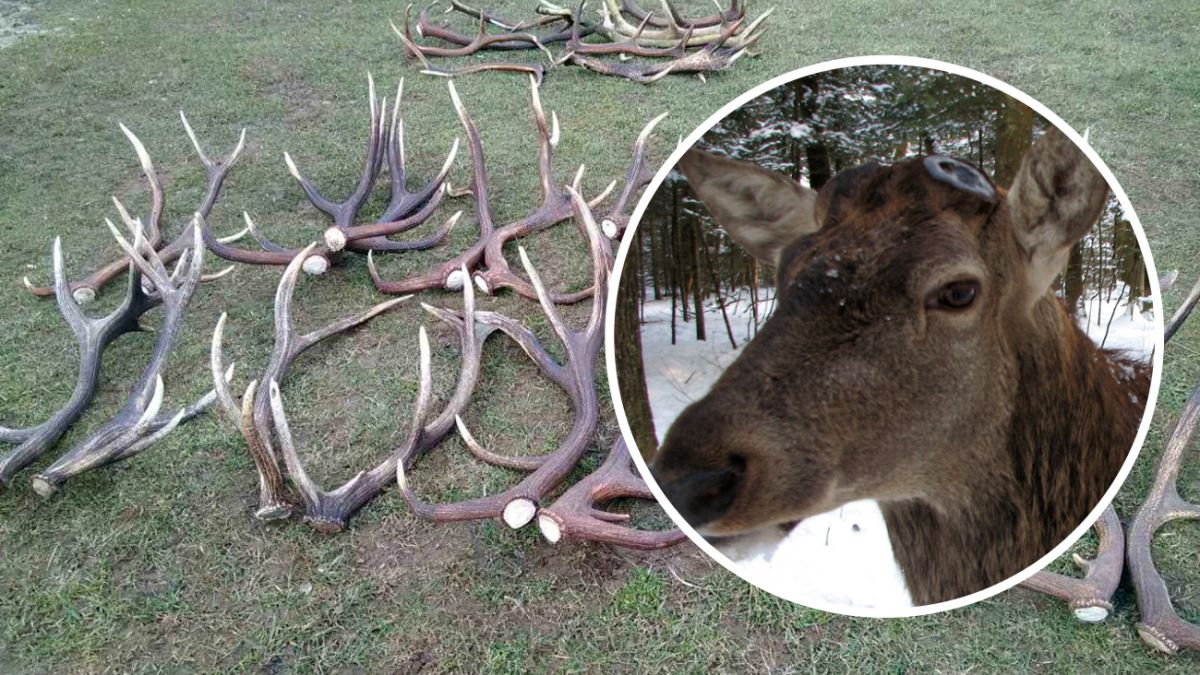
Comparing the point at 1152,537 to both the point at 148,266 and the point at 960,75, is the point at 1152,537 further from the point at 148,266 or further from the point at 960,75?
the point at 148,266

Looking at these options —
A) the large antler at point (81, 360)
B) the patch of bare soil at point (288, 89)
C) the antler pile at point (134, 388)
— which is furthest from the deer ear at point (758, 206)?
the patch of bare soil at point (288, 89)

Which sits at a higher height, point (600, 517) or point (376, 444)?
point (600, 517)

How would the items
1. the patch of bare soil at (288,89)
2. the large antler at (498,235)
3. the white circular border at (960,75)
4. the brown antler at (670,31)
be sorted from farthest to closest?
the brown antler at (670,31) → the patch of bare soil at (288,89) → the large antler at (498,235) → the white circular border at (960,75)

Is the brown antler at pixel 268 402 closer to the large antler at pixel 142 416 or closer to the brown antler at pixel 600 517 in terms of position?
the large antler at pixel 142 416

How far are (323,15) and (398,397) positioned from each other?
505 cm

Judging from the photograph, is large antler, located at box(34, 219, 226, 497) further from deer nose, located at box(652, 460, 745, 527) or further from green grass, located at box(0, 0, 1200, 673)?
deer nose, located at box(652, 460, 745, 527)

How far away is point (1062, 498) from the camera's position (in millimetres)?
965

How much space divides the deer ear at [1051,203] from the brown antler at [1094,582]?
1.44m

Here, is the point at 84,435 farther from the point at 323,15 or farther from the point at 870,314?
the point at 323,15

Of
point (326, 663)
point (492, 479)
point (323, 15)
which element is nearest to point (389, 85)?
→ point (323, 15)

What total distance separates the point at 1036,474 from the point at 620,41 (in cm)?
519

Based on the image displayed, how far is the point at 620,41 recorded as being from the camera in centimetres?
569

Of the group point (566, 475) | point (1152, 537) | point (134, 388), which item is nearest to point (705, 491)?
point (566, 475)

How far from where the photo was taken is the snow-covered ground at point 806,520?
2.72ft
